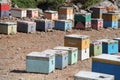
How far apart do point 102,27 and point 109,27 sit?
43 cm

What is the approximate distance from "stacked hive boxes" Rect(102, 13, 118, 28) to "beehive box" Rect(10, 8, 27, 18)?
468cm

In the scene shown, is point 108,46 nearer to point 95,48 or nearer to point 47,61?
point 95,48

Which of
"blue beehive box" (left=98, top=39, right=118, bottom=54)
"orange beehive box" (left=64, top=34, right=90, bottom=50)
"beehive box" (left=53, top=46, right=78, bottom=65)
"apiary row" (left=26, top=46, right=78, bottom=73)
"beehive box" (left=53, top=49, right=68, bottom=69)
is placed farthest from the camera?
"blue beehive box" (left=98, top=39, right=118, bottom=54)

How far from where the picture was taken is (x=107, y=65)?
1005cm

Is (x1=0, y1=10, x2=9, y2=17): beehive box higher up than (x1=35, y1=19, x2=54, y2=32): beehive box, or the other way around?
(x1=0, y1=10, x2=9, y2=17): beehive box

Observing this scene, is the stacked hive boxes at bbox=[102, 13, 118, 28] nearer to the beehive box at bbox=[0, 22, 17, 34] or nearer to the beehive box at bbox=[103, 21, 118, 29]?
the beehive box at bbox=[103, 21, 118, 29]

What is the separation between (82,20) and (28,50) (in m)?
7.01

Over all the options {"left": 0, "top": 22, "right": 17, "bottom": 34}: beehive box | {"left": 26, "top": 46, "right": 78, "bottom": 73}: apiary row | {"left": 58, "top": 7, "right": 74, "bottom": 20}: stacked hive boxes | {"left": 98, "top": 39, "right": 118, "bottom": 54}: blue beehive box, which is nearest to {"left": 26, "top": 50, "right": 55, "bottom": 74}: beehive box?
{"left": 26, "top": 46, "right": 78, "bottom": 73}: apiary row

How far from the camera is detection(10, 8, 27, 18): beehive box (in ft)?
76.4

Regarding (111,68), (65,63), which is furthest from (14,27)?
(111,68)

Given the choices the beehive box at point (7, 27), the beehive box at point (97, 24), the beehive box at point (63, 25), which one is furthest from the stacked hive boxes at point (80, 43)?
the beehive box at point (97, 24)

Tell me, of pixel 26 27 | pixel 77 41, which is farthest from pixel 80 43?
pixel 26 27

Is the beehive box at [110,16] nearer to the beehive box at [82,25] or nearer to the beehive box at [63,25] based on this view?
the beehive box at [82,25]

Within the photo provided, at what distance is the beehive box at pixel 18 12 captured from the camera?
917 inches
